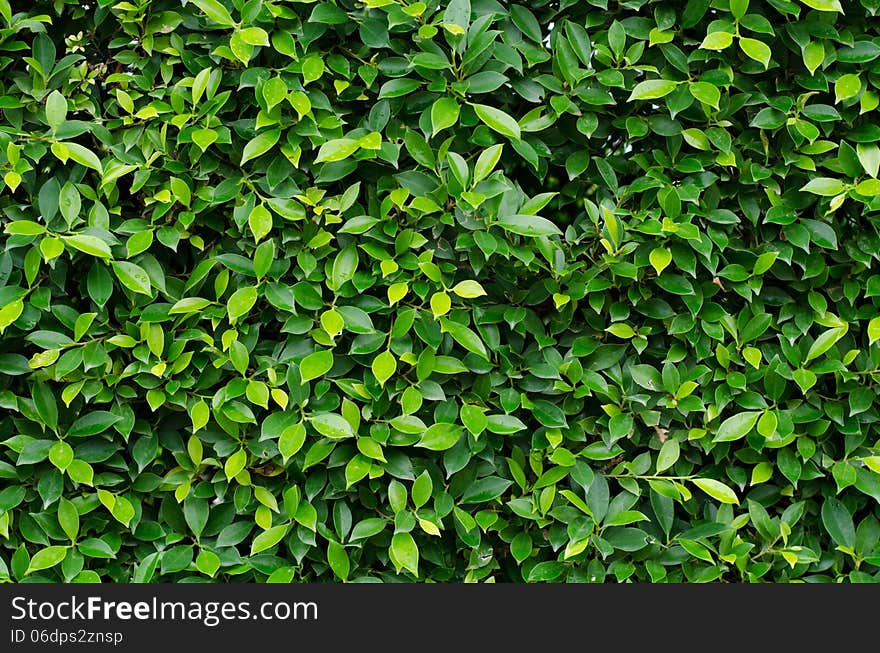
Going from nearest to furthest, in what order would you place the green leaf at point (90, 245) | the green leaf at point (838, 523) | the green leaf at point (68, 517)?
1. the green leaf at point (90, 245)
2. the green leaf at point (68, 517)
3. the green leaf at point (838, 523)

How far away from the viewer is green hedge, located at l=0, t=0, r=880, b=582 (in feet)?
6.21

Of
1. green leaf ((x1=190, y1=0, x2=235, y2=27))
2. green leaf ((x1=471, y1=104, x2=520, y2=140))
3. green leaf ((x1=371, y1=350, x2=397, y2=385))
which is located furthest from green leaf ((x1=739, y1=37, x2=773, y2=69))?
green leaf ((x1=190, y1=0, x2=235, y2=27))

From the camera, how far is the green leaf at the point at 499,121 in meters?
1.85

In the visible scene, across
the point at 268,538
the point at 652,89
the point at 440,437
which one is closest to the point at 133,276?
the point at 268,538

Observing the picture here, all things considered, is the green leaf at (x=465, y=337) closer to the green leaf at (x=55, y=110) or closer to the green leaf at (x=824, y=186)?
the green leaf at (x=824, y=186)

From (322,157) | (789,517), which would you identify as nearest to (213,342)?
(322,157)

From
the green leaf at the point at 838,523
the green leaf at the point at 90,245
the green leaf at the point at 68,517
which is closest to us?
the green leaf at the point at 90,245

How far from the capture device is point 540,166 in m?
2.00

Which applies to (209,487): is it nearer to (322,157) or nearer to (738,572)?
(322,157)

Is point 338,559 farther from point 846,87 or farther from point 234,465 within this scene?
point 846,87

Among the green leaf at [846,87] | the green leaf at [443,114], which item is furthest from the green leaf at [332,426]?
the green leaf at [846,87]

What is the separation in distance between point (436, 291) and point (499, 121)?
16.4 inches

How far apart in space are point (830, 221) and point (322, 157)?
1246 millimetres

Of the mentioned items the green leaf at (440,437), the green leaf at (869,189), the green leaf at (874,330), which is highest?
the green leaf at (869,189)
